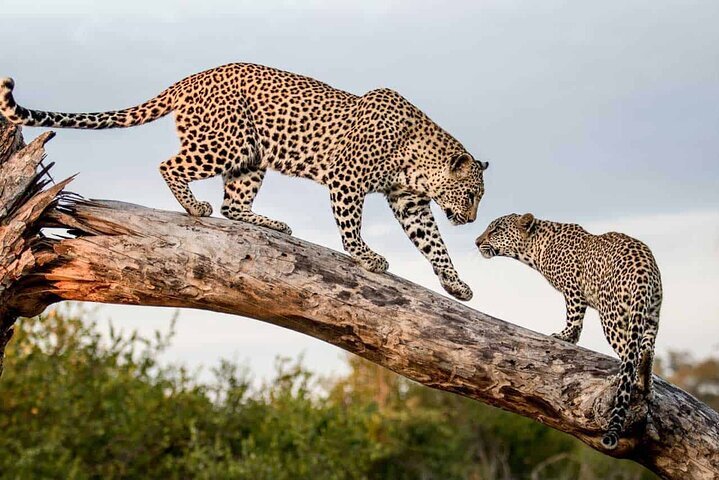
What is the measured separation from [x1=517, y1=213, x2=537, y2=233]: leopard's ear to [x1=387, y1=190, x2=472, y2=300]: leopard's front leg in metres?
1.24

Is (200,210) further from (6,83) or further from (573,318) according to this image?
(573,318)

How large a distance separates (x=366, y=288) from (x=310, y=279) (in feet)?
1.34

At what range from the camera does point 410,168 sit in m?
9.31

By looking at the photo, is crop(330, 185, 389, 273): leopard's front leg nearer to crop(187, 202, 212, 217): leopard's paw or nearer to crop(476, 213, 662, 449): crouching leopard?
crop(187, 202, 212, 217): leopard's paw

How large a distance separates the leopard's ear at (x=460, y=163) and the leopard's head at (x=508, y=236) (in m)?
1.40

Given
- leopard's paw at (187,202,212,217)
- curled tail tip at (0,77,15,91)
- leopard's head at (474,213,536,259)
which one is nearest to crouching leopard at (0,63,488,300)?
leopard's paw at (187,202,212,217)

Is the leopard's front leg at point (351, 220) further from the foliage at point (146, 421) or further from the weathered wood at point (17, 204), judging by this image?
the foliage at point (146, 421)

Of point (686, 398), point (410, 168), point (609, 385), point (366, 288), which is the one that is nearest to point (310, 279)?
point (366, 288)

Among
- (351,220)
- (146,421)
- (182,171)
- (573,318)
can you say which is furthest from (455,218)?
(146,421)

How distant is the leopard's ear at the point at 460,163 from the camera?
30.6ft

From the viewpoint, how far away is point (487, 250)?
35.3 ft

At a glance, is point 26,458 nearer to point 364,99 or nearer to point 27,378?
point 27,378

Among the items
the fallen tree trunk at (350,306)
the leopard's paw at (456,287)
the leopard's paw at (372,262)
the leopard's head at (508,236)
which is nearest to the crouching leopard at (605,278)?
the leopard's head at (508,236)

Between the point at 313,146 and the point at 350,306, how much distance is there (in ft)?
5.34
